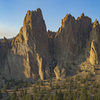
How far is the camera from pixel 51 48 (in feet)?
159

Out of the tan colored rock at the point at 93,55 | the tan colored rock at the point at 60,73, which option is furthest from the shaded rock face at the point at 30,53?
the tan colored rock at the point at 93,55

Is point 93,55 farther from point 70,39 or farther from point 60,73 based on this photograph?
point 60,73

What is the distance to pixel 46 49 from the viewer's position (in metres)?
45.6

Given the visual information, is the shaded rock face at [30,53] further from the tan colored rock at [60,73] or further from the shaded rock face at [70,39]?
the shaded rock face at [70,39]

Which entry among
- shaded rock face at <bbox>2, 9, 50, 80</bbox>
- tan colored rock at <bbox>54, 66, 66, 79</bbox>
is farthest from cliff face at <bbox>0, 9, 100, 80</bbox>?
tan colored rock at <bbox>54, 66, 66, 79</bbox>

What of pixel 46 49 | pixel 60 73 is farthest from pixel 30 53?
pixel 60 73

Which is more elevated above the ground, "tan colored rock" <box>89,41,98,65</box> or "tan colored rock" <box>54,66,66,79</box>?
"tan colored rock" <box>89,41,98,65</box>

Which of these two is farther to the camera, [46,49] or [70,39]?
[70,39]

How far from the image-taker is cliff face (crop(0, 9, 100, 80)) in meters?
Answer: 42.2

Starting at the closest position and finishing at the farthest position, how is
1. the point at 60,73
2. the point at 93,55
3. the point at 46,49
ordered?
the point at 60,73 → the point at 93,55 → the point at 46,49

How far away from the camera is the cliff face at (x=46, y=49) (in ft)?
139

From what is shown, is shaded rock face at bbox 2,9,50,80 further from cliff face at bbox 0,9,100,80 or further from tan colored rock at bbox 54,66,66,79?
tan colored rock at bbox 54,66,66,79

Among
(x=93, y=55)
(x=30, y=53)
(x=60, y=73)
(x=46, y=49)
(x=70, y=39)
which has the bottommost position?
(x=60, y=73)

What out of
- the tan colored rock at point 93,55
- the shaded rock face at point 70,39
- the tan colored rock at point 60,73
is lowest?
the tan colored rock at point 60,73
